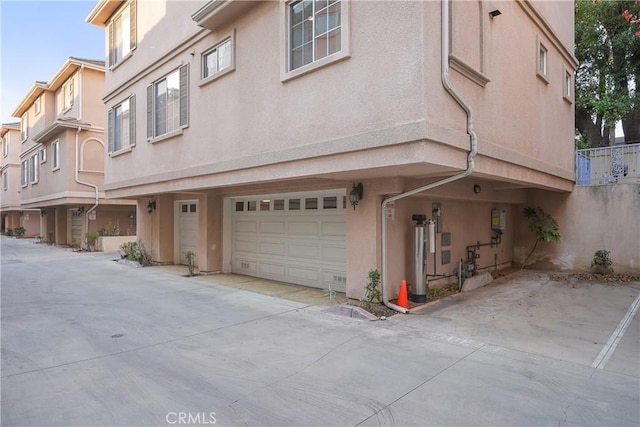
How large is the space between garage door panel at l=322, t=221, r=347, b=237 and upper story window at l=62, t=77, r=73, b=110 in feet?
62.1

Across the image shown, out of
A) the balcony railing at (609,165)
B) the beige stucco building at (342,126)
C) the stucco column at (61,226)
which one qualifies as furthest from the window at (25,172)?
the balcony railing at (609,165)

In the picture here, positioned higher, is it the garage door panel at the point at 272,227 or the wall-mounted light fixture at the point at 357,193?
the wall-mounted light fixture at the point at 357,193

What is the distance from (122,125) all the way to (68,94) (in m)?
10.4

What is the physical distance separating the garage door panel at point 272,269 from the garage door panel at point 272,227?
898 mm

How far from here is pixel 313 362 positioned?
4859mm

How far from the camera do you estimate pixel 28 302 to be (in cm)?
823

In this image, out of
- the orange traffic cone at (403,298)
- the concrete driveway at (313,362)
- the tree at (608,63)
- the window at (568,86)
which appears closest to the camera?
the concrete driveway at (313,362)

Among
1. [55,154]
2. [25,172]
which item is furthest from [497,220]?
[25,172]

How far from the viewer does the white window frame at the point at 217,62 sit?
8.84 metres

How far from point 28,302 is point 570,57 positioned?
52.6 ft

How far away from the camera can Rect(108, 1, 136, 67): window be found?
13.3 meters

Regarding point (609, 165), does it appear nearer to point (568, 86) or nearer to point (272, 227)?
point (568, 86)

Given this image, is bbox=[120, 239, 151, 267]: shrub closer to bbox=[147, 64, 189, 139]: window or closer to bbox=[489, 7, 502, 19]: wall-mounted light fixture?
bbox=[147, 64, 189, 139]: window

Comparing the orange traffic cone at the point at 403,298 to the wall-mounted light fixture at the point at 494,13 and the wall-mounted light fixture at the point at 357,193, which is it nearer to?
the wall-mounted light fixture at the point at 357,193
